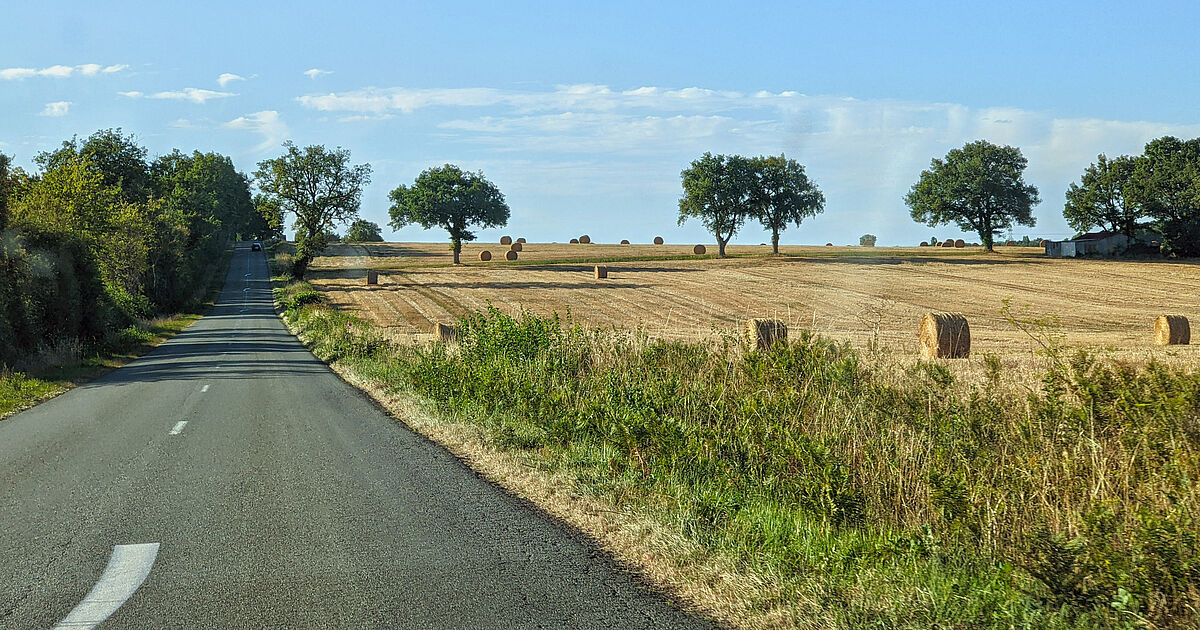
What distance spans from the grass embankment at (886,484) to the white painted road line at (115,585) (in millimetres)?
3216

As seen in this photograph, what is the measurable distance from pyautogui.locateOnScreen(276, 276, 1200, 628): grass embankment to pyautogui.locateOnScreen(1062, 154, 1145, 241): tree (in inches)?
3138

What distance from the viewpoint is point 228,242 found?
15512 centimetres

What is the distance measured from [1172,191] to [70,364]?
78.1 m

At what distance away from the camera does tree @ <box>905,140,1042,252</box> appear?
3570 inches

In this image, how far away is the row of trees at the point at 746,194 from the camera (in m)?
93.0

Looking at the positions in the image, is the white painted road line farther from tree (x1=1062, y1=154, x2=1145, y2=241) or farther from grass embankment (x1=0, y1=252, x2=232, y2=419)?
tree (x1=1062, y1=154, x2=1145, y2=241)

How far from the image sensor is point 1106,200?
273 ft

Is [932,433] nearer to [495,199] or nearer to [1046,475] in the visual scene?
[1046,475]

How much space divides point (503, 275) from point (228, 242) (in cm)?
9494

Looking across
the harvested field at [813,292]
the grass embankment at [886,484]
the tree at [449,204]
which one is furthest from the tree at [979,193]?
the grass embankment at [886,484]

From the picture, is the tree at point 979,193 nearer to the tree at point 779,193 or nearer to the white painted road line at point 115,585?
the tree at point 779,193

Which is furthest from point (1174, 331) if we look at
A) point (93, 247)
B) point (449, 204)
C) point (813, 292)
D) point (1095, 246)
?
→ point (449, 204)

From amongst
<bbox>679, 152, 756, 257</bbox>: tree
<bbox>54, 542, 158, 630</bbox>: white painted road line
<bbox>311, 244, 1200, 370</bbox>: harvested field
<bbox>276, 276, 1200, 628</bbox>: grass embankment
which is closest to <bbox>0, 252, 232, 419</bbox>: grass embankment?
<bbox>311, 244, 1200, 370</bbox>: harvested field

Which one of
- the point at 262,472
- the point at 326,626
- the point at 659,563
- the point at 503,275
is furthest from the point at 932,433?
the point at 503,275
